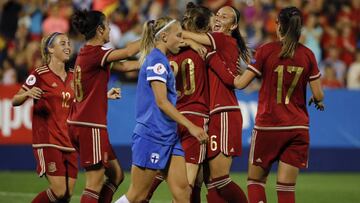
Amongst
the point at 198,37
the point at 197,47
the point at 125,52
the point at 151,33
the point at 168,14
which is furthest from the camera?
the point at 168,14

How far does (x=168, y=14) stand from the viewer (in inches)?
714

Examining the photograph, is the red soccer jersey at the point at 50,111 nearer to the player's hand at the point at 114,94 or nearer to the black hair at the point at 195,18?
the player's hand at the point at 114,94

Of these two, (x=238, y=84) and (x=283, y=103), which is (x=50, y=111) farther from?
(x=283, y=103)

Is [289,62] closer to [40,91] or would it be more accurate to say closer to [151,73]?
[151,73]

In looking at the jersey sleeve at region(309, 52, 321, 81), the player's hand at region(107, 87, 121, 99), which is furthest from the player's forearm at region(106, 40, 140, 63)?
the jersey sleeve at region(309, 52, 321, 81)

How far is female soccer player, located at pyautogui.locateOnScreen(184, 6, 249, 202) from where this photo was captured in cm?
962

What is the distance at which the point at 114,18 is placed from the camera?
748 inches

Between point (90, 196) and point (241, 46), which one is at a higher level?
point (241, 46)

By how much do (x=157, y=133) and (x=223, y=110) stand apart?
59.4 inches

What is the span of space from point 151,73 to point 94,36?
1.32 metres

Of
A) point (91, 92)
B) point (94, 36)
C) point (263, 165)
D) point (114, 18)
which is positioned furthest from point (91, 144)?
point (114, 18)

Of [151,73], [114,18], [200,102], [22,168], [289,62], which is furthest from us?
[114,18]

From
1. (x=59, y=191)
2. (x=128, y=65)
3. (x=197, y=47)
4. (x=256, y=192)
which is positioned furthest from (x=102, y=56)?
(x=256, y=192)

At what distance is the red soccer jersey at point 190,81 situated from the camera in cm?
957
